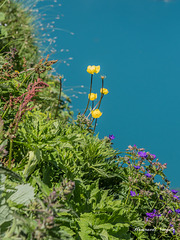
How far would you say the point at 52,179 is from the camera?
221 cm

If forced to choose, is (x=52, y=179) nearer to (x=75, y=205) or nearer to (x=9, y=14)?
(x=75, y=205)

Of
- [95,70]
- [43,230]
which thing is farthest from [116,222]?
[95,70]

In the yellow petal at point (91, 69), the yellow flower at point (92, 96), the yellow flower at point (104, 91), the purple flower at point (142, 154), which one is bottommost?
the purple flower at point (142, 154)

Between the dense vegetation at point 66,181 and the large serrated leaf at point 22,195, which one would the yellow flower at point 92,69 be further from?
the large serrated leaf at point 22,195

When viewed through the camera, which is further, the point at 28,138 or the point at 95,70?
the point at 95,70

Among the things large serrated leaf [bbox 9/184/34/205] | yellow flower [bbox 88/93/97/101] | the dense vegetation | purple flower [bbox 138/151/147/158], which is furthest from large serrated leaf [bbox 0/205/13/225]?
yellow flower [bbox 88/93/97/101]

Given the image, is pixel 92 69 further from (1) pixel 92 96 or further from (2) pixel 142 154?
(2) pixel 142 154

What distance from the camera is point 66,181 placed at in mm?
1169

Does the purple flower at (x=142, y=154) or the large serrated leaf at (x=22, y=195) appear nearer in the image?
the large serrated leaf at (x=22, y=195)

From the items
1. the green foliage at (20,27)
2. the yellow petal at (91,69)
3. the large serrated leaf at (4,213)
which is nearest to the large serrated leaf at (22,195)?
the large serrated leaf at (4,213)

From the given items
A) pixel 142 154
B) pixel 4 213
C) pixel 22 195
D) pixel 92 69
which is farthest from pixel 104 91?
pixel 4 213

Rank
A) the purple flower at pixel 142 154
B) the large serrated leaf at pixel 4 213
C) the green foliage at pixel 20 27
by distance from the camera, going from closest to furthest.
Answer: the large serrated leaf at pixel 4 213 < the purple flower at pixel 142 154 < the green foliage at pixel 20 27

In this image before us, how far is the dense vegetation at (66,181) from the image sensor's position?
1.38 metres

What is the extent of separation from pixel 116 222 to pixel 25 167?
30.5 inches
